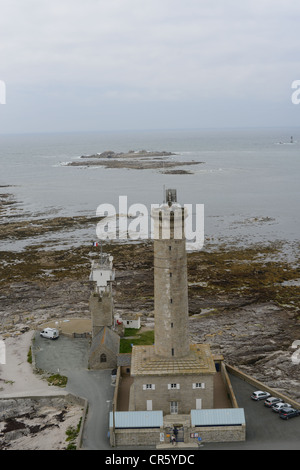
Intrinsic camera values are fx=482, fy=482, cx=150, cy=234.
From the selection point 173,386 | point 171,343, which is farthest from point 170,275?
point 173,386

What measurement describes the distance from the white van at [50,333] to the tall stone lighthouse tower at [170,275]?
14.4 meters

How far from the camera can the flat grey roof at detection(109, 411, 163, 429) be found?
1041 inches

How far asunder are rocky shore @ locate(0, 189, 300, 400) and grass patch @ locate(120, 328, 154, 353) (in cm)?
390

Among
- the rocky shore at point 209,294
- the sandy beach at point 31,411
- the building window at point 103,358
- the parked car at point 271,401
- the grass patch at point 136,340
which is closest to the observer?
the sandy beach at point 31,411

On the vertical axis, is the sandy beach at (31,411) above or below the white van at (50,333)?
below

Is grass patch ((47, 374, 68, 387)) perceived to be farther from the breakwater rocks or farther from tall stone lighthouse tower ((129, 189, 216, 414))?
tall stone lighthouse tower ((129, 189, 216, 414))

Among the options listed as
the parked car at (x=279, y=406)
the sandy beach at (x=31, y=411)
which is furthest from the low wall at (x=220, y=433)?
the sandy beach at (x=31, y=411)

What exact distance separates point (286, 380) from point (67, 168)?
163 metres

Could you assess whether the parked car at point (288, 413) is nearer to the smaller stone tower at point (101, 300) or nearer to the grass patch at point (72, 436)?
the grass patch at point (72, 436)

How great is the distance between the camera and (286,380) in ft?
112

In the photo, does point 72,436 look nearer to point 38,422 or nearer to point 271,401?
point 38,422

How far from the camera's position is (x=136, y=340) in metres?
39.1

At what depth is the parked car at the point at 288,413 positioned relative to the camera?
27.8 meters

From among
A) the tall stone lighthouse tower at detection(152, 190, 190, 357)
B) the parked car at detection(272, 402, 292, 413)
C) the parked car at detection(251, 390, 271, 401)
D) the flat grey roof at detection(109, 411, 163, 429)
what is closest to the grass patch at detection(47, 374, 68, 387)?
the flat grey roof at detection(109, 411, 163, 429)
